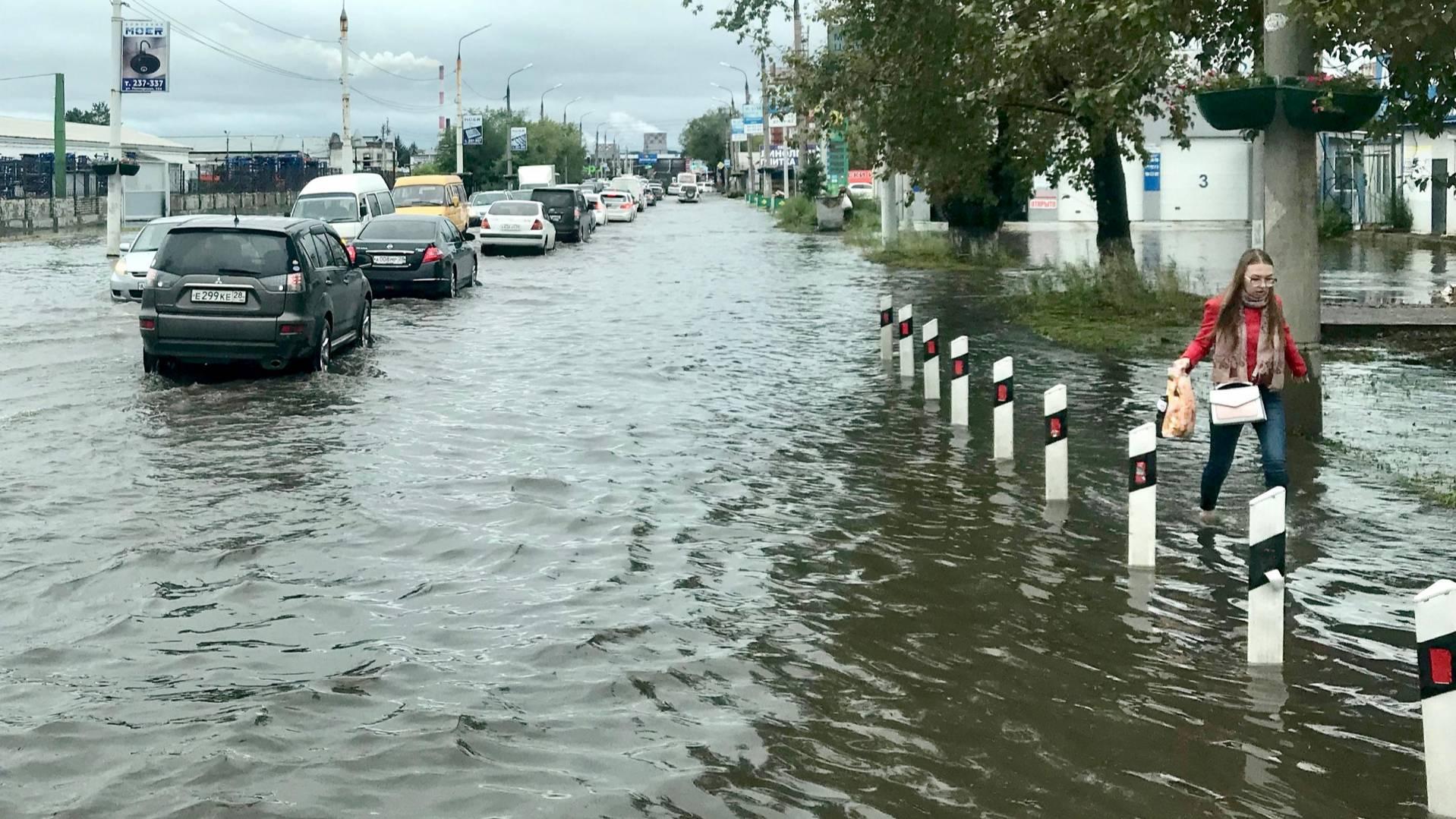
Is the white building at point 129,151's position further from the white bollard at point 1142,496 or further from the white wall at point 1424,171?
the white bollard at point 1142,496

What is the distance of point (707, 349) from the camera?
65.9 ft

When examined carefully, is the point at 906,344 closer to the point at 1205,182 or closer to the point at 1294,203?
the point at 1294,203

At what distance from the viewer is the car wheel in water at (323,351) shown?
16969 millimetres

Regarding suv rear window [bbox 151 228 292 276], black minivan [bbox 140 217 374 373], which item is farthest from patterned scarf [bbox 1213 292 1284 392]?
suv rear window [bbox 151 228 292 276]

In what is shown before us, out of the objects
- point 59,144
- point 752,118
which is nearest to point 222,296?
point 59,144

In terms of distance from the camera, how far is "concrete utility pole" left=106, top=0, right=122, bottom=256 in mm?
39719

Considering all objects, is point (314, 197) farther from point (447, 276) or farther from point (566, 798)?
point (566, 798)

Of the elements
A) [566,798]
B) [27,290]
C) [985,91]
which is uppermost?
[985,91]

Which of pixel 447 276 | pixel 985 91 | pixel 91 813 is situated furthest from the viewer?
pixel 447 276

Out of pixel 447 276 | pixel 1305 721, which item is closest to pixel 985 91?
pixel 447 276

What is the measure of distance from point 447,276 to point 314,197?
9334 millimetres

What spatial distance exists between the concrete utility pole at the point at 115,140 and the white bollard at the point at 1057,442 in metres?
33.2

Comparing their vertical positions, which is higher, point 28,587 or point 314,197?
point 314,197

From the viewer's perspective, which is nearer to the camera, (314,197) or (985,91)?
(985,91)
